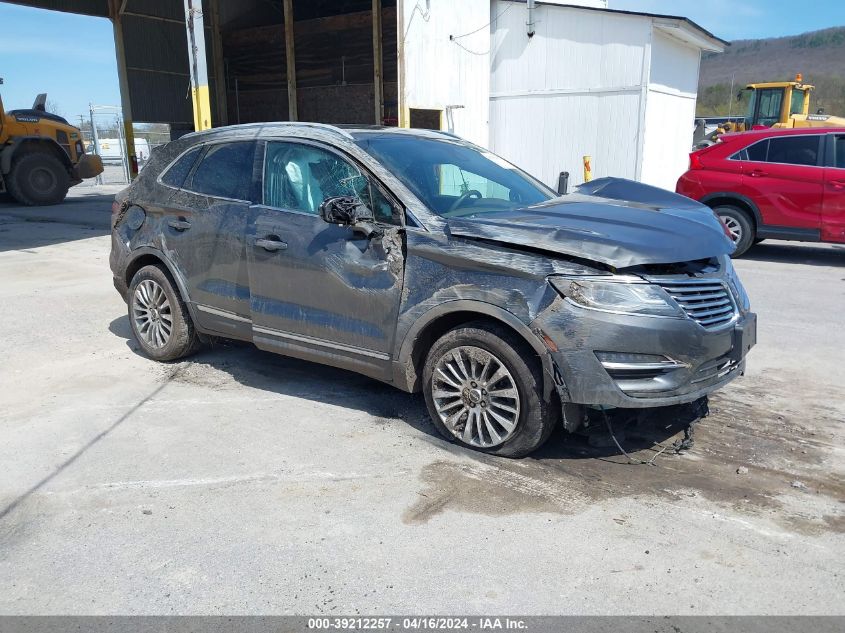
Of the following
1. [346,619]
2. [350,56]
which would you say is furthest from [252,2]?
[346,619]

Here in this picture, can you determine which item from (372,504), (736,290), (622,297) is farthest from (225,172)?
(736,290)

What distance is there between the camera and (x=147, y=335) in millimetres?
5656

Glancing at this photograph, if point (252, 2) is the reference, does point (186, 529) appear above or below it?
below

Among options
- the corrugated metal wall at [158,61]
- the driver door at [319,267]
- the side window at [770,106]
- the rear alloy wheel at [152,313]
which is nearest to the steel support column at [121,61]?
the corrugated metal wall at [158,61]

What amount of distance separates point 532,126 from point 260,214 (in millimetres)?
11695

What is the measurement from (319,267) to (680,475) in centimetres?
241

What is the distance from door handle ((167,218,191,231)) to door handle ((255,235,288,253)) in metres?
0.84

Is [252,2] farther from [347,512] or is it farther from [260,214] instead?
[347,512]

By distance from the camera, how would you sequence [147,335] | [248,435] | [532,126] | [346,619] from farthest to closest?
[532,126] → [147,335] → [248,435] → [346,619]

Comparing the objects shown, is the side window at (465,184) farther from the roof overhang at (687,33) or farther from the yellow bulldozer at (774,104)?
the yellow bulldozer at (774,104)

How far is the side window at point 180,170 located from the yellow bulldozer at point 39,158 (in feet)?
47.1

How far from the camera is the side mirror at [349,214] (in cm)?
411

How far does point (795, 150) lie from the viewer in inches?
378

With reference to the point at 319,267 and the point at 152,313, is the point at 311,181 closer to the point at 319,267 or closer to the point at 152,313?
the point at 319,267
